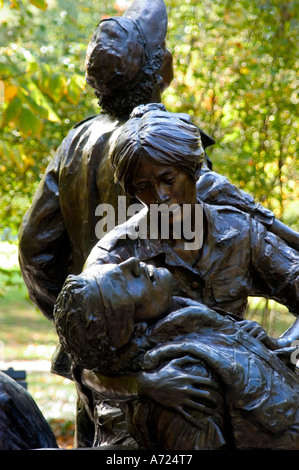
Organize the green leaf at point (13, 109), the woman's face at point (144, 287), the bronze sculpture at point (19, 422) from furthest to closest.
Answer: the green leaf at point (13, 109) → the bronze sculpture at point (19, 422) → the woman's face at point (144, 287)

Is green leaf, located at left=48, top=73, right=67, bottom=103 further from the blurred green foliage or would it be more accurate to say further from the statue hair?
the statue hair

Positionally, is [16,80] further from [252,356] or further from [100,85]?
[252,356]

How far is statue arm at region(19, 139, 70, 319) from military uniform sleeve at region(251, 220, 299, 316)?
1.22 m

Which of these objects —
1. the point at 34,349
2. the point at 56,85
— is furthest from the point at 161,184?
the point at 34,349

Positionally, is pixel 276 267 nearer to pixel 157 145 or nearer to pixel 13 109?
pixel 157 145

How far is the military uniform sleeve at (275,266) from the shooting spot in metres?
3.54

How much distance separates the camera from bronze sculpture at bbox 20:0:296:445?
165 inches

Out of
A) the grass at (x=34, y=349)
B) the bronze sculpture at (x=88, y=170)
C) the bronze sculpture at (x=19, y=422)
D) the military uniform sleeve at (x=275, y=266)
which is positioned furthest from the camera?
the grass at (x=34, y=349)

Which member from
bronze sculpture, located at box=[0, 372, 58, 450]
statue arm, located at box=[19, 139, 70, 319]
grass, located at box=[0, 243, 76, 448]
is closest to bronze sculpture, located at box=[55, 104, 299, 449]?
bronze sculpture, located at box=[0, 372, 58, 450]

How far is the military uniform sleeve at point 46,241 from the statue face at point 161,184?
1.25 metres

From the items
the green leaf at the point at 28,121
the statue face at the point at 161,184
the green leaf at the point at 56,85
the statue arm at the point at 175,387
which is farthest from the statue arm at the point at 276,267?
the green leaf at the point at 56,85

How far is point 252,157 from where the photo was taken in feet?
26.4

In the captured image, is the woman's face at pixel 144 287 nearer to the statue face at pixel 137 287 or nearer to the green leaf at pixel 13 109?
the statue face at pixel 137 287
